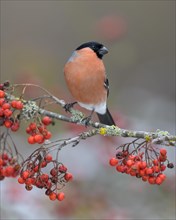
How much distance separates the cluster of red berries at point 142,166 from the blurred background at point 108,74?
165cm

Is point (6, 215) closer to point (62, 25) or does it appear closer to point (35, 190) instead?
point (35, 190)

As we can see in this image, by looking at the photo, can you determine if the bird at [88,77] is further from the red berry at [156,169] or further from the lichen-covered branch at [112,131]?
the red berry at [156,169]

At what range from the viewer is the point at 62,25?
350 inches

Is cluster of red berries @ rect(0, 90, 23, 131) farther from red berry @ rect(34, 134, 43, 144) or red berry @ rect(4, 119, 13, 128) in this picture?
red berry @ rect(34, 134, 43, 144)

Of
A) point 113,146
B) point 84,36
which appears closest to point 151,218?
point 113,146

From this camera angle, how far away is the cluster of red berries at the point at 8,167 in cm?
274

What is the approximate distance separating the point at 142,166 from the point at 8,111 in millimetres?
691

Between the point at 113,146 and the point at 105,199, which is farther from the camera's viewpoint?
the point at 113,146

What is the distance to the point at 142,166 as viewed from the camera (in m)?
2.43

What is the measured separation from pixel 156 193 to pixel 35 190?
1.30 meters

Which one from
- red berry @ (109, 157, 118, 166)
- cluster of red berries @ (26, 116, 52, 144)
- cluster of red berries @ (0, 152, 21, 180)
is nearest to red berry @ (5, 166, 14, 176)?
cluster of red berries @ (0, 152, 21, 180)

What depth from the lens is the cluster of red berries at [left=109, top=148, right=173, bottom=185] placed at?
2441 mm

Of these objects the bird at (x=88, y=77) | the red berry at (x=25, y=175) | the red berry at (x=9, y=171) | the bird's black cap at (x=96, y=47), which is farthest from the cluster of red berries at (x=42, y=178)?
the bird's black cap at (x=96, y=47)

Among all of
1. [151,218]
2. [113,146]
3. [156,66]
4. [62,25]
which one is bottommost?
[151,218]
